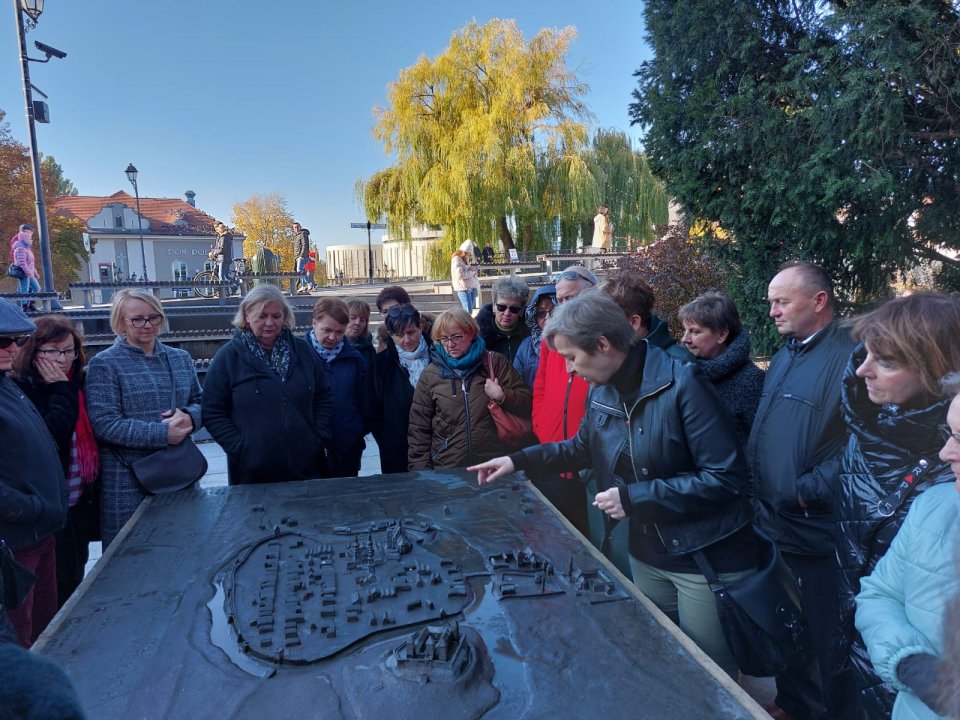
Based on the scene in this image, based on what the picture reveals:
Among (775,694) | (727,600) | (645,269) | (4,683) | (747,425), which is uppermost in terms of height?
(645,269)

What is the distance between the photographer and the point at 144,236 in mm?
44625

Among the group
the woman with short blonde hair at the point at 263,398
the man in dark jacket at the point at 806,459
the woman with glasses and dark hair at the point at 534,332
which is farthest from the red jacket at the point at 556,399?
the woman with short blonde hair at the point at 263,398

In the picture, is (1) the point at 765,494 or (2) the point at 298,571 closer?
(2) the point at 298,571

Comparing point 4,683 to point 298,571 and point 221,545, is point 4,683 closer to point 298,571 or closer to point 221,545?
point 298,571

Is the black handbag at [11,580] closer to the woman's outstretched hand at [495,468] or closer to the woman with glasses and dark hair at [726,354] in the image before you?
the woman's outstretched hand at [495,468]

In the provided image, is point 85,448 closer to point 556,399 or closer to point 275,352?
point 275,352

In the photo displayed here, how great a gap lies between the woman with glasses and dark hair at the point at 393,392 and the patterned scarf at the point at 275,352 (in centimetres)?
69

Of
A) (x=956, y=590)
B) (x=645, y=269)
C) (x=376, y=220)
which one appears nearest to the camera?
(x=956, y=590)

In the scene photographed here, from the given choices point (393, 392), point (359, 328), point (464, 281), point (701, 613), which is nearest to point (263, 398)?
point (393, 392)

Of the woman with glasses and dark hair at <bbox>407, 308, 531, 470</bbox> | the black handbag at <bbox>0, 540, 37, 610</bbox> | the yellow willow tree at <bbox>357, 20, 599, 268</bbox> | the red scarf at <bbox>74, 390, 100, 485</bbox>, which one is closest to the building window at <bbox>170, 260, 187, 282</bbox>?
the yellow willow tree at <bbox>357, 20, 599, 268</bbox>

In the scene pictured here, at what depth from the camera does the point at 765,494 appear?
2562 mm

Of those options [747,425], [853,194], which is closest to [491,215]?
[853,194]

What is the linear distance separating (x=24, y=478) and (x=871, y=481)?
8.92 feet

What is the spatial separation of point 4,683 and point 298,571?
1406mm
